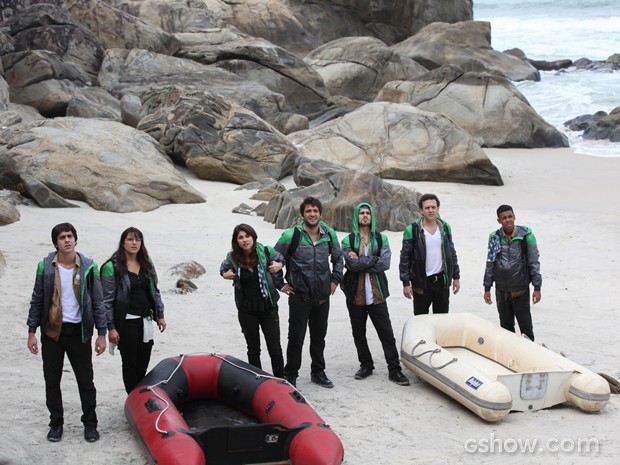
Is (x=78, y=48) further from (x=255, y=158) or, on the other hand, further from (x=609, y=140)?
(x=609, y=140)

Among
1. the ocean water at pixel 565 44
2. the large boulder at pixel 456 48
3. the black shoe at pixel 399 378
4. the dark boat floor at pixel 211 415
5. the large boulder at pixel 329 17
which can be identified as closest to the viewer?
the dark boat floor at pixel 211 415

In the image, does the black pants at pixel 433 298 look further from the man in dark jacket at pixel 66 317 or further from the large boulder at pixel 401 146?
the large boulder at pixel 401 146

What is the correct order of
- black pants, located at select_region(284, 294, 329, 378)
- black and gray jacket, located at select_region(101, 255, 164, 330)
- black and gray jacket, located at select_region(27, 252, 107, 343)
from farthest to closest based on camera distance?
black pants, located at select_region(284, 294, 329, 378) < black and gray jacket, located at select_region(101, 255, 164, 330) < black and gray jacket, located at select_region(27, 252, 107, 343)

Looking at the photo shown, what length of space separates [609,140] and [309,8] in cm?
1823

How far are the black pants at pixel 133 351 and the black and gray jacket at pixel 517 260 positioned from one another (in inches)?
123

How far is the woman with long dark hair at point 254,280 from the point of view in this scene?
6719 millimetres

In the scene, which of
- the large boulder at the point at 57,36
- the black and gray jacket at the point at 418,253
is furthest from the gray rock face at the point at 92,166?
the large boulder at the point at 57,36

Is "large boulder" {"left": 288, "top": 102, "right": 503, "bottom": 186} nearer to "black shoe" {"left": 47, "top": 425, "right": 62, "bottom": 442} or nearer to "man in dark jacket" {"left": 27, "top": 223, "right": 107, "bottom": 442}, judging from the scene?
"man in dark jacket" {"left": 27, "top": 223, "right": 107, "bottom": 442}

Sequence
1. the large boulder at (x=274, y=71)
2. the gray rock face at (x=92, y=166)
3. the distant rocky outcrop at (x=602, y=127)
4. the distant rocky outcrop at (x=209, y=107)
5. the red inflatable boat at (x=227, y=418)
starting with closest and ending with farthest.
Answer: the red inflatable boat at (x=227, y=418) < the gray rock face at (x=92, y=166) < the distant rocky outcrop at (x=209, y=107) < the distant rocky outcrop at (x=602, y=127) < the large boulder at (x=274, y=71)

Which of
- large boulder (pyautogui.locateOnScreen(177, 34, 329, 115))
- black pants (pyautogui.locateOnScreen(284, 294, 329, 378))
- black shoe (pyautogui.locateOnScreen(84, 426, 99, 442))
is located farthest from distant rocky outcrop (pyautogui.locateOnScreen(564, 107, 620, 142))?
black shoe (pyautogui.locateOnScreen(84, 426, 99, 442))

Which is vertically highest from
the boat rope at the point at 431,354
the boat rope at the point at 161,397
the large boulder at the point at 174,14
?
the large boulder at the point at 174,14

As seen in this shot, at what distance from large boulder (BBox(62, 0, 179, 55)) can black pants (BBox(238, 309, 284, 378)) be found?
19.4 meters

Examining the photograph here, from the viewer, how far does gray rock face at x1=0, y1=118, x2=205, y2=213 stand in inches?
547

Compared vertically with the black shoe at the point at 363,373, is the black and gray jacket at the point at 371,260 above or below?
above
